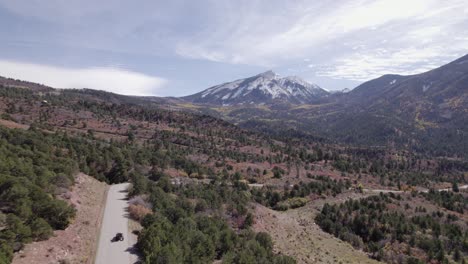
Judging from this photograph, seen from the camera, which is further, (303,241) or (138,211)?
(303,241)

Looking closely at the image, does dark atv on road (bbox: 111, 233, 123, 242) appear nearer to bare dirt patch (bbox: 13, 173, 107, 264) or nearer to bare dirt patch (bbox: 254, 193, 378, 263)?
bare dirt patch (bbox: 13, 173, 107, 264)

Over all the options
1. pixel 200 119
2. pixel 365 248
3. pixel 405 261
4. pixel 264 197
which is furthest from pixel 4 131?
pixel 200 119

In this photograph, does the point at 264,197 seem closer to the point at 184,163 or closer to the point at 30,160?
the point at 184,163

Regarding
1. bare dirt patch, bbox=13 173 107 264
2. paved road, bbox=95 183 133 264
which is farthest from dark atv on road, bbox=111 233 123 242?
bare dirt patch, bbox=13 173 107 264

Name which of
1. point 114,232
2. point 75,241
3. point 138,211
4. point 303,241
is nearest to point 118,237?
point 114,232

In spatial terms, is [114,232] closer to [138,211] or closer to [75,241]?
[75,241]

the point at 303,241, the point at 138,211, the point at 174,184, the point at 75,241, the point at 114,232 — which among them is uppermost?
the point at 75,241
